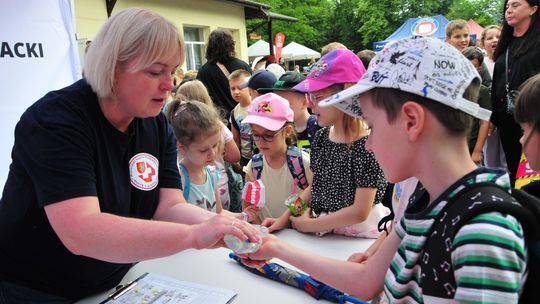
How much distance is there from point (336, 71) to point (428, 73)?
1.28 m

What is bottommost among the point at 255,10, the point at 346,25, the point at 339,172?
the point at 339,172

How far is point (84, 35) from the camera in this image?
7.71 metres

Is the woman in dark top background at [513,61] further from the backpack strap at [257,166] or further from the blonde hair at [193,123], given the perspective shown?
the blonde hair at [193,123]

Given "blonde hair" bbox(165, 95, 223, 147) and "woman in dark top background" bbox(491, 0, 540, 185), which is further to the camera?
"woman in dark top background" bbox(491, 0, 540, 185)

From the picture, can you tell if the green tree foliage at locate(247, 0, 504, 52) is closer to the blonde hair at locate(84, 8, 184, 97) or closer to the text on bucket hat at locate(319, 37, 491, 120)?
the blonde hair at locate(84, 8, 184, 97)

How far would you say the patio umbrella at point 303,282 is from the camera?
4.50 feet

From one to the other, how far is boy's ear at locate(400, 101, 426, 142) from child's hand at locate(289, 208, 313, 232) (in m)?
1.15

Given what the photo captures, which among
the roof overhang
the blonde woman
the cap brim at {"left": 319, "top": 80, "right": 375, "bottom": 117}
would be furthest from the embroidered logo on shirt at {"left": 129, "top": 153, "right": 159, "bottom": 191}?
the roof overhang

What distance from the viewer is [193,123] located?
2.40 m

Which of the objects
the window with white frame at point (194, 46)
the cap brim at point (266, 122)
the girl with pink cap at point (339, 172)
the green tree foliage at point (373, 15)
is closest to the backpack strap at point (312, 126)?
the cap brim at point (266, 122)

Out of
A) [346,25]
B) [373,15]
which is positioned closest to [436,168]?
[373,15]

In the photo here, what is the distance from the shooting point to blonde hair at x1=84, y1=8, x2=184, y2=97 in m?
1.34

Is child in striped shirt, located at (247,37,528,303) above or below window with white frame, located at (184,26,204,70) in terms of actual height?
below

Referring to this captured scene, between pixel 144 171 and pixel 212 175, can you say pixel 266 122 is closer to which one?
pixel 212 175
